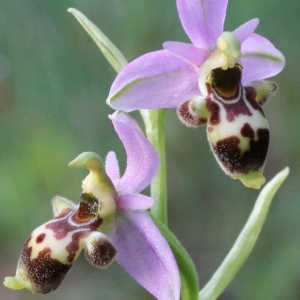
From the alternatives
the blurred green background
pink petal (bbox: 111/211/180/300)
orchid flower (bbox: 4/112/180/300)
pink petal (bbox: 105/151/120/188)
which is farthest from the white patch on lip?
the blurred green background

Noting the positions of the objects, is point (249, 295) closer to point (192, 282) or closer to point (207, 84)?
point (192, 282)

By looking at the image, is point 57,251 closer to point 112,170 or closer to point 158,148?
point 112,170

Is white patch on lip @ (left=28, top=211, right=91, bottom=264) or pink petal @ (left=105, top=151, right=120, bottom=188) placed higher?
pink petal @ (left=105, top=151, right=120, bottom=188)

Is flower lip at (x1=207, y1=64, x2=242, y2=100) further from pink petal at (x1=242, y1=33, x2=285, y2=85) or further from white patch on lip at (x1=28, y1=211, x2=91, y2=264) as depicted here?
white patch on lip at (x1=28, y1=211, x2=91, y2=264)

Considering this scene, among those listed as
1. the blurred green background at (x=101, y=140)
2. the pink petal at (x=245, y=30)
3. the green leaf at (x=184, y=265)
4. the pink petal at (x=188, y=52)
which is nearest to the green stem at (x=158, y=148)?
the green leaf at (x=184, y=265)

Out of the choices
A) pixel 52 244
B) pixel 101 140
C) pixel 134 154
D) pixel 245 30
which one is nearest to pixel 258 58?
pixel 245 30

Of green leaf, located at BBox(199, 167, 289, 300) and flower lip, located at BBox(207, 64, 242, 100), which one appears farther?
green leaf, located at BBox(199, 167, 289, 300)

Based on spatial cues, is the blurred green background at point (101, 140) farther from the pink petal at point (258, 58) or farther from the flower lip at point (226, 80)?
the flower lip at point (226, 80)
